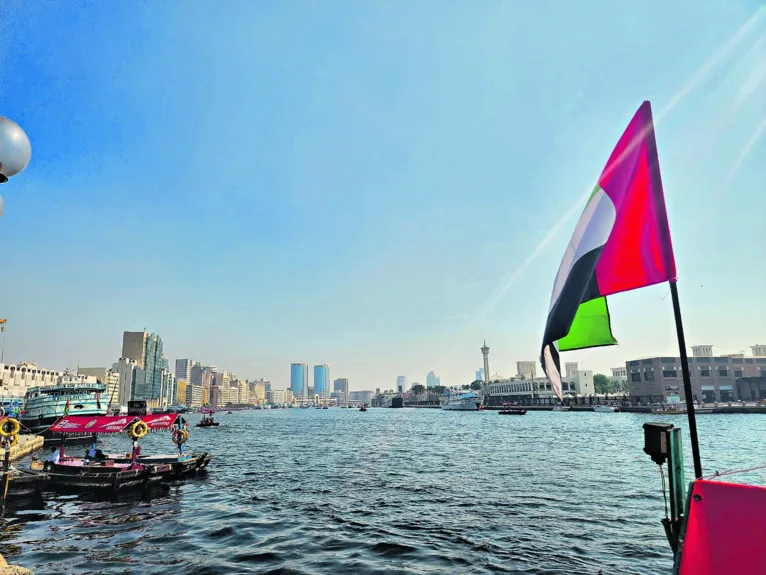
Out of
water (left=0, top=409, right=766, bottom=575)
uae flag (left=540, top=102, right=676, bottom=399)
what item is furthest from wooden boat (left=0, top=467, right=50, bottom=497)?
uae flag (left=540, top=102, right=676, bottom=399)

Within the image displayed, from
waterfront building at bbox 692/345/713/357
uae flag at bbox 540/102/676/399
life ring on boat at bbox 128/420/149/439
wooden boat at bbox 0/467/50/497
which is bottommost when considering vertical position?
wooden boat at bbox 0/467/50/497

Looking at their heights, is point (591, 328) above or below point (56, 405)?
above

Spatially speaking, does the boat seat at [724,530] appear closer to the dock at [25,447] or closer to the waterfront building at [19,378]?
the dock at [25,447]

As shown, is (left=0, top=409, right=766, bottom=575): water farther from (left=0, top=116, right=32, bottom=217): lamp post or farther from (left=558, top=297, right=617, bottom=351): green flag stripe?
(left=0, top=116, right=32, bottom=217): lamp post

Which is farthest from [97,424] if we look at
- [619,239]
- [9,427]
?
[619,239]

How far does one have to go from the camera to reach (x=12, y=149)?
5609 mm

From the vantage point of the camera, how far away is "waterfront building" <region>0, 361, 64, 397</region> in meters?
117

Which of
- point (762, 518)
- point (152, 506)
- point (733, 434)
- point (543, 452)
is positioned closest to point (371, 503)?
point (152, 506)

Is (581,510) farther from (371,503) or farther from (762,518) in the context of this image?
(762,518)

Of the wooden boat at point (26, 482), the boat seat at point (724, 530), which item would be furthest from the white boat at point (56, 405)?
the boat seat at point (724, 530)

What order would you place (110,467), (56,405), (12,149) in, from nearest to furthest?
(12,149) → (110,467) → (56,405)

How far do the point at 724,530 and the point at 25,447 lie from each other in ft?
189

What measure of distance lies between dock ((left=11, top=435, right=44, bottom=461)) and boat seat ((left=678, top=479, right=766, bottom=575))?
163 feet

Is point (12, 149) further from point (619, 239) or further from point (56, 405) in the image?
point (56, 405)
